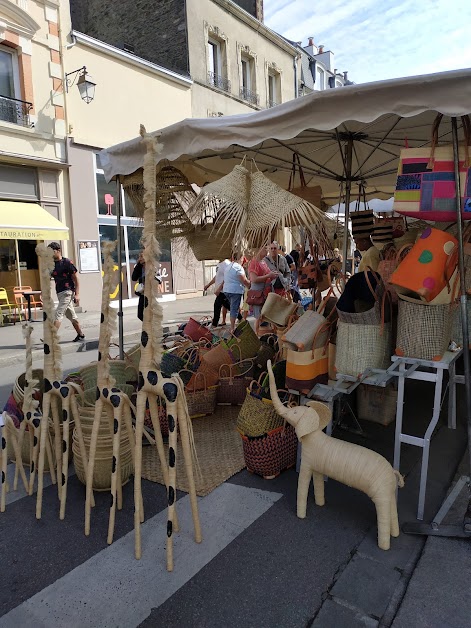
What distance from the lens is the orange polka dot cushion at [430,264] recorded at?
244 centimetres

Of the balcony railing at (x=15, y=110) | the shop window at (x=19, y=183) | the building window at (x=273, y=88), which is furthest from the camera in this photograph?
the building window at (x=273, y=88)

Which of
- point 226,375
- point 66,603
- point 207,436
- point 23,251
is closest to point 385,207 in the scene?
point 226,375

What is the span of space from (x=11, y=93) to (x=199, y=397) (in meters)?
10.3

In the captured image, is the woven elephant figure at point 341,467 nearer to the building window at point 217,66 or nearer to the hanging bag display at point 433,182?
the hanging bag display at point 433,182

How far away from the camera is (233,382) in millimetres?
4215

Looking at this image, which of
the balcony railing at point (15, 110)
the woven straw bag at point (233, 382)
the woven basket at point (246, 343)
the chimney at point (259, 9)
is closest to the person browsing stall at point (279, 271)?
the woven basket at point (246, 343)

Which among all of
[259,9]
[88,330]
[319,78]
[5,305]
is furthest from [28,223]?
[319,78]

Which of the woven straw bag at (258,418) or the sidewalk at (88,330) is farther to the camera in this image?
the sidewalk at (88,330)

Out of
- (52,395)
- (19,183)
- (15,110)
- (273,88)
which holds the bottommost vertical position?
(52,395)

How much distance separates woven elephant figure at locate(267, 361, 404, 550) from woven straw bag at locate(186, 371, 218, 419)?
1.55 meters

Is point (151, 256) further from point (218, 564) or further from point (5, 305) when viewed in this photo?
point (5, 305)

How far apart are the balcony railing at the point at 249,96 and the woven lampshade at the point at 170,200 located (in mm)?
14645

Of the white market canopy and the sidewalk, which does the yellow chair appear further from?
the white market canopy

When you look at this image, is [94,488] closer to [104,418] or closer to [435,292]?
[104,418]
